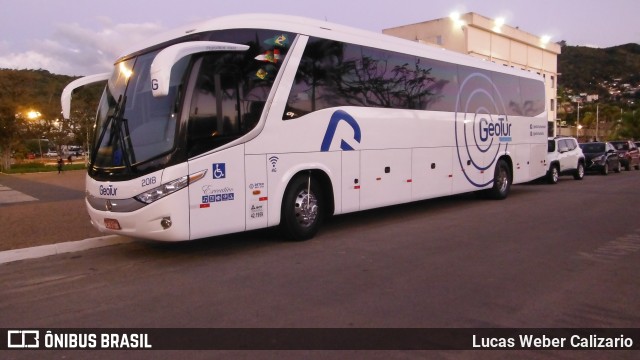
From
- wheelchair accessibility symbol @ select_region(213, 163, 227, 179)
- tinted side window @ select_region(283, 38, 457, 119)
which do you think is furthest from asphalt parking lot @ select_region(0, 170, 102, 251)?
tinted side window @ select_region(283, 38, 457, 119)

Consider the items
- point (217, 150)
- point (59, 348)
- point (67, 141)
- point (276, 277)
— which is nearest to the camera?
point (59, 348)

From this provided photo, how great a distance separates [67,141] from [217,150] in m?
54.4

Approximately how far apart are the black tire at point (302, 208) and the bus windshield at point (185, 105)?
131 centimetres

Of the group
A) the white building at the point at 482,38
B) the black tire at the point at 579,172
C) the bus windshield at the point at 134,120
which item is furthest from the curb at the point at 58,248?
the white building at the point at 482,38

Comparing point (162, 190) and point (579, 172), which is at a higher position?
point (162, 190)

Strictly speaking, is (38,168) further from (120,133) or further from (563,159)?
(120,133)

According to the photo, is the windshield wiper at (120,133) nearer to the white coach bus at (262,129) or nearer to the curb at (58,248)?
the white coach bus at (262,129)

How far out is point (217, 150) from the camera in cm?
713

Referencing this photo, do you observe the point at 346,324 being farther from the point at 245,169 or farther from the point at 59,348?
the point at 245,169

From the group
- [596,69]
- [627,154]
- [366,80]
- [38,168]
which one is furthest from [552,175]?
[596,69]

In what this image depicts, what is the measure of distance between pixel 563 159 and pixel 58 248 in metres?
18.2

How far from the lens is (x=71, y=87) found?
8508 mm

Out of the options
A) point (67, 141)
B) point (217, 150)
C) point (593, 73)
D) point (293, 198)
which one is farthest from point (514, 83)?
point (593, 73)

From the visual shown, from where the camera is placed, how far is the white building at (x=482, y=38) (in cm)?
4541
